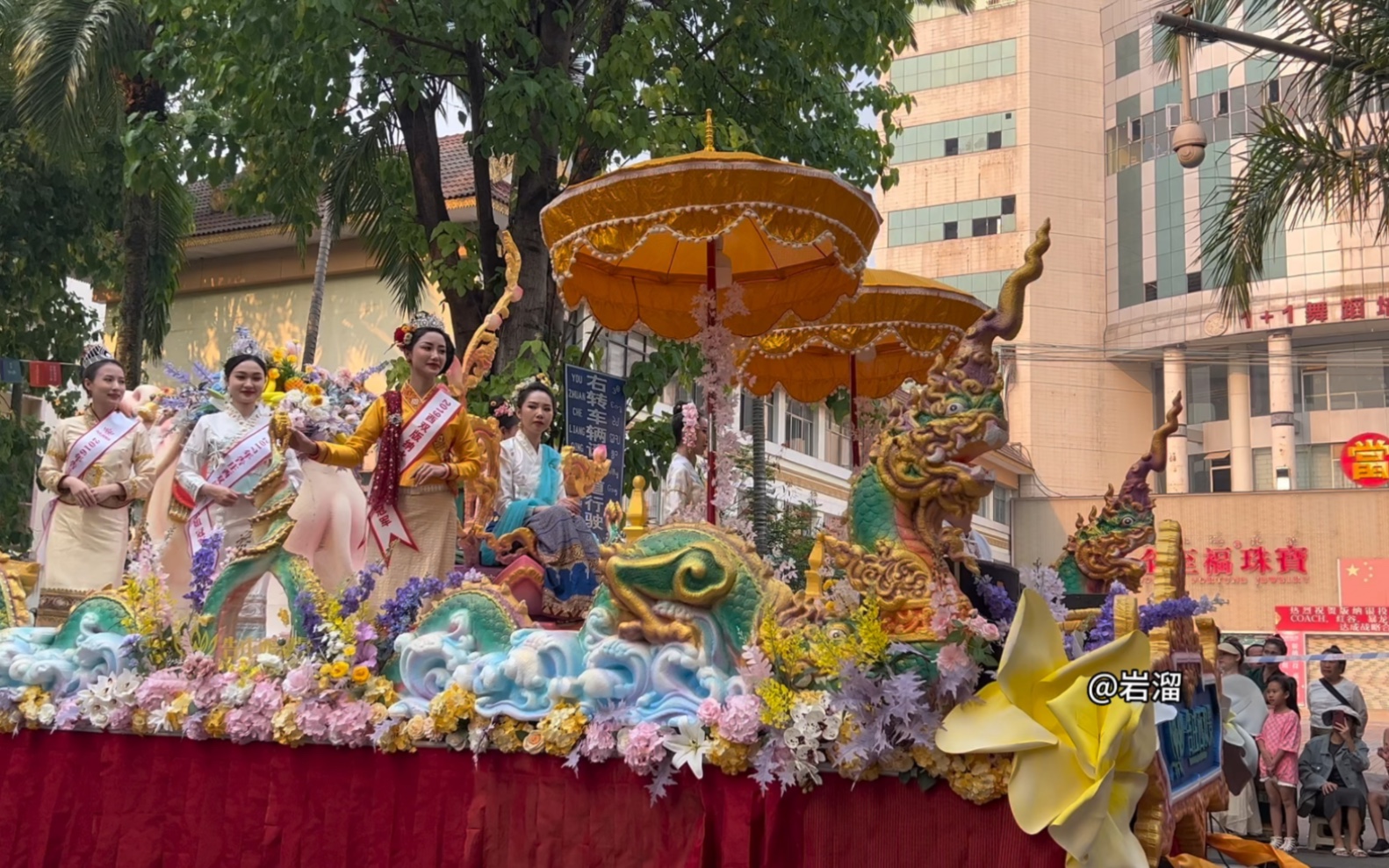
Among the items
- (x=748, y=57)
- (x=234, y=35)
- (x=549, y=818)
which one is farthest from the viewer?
(x=748, y=57)

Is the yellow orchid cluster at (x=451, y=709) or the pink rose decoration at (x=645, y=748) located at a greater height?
the yellow orchid cluster at (x=451, y=709)

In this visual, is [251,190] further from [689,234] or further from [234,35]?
[689,234]

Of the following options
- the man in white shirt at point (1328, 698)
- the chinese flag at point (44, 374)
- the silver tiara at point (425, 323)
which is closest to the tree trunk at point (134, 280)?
the chinese flag at point (44, 374)

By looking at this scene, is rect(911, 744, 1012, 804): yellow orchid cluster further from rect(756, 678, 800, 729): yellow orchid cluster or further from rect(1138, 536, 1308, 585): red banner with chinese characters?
rect(1138, 536, 1308, 585): red banner with chinese characters

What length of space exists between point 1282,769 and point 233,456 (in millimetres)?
6831

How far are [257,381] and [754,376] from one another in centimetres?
329

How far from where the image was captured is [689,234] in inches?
242

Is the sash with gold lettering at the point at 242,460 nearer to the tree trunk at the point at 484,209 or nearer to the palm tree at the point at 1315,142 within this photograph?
the tree trunk at the point at 484,209

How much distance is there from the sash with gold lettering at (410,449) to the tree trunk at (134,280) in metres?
9.13

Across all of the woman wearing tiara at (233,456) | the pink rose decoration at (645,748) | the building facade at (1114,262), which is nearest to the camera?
the pink rose decoration at (645,748)

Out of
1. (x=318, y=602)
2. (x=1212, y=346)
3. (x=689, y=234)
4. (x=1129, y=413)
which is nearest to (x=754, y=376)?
(x=689, y=234)

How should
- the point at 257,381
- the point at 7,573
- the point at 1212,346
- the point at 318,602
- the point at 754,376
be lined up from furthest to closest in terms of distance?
the point at 1212,346 < the point at 754,376 < the point at 257,381 < the point at 7,573 < the point at 318,602

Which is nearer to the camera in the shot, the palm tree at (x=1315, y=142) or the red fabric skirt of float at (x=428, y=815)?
the red fabric skirt of float at (x=428, y=815)

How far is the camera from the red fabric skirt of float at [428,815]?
378cm
